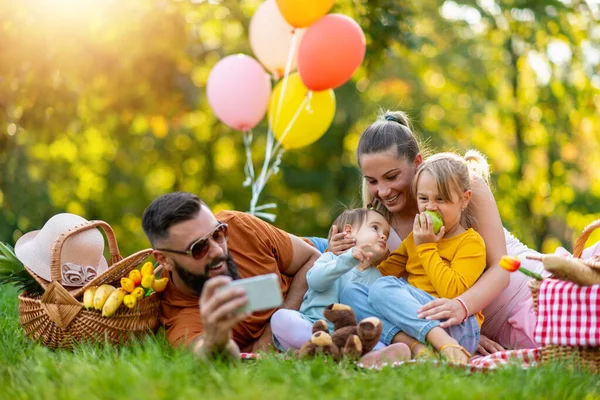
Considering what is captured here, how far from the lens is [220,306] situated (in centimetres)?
274

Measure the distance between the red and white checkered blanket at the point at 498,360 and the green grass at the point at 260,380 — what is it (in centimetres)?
9

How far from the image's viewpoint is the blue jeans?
3.66 m

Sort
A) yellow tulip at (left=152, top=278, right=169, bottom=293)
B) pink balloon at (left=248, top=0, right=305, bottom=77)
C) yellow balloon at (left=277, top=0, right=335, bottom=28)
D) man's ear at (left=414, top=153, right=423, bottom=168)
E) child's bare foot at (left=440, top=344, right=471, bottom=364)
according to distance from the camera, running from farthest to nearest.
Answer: pink balloon at (left=248, top=0, right=305, bottom=77)
yellow balloon at (left=277, top=0, right=335, bottom=28)
man's ear at (left=414, top=153, right=423, bottom=168)
yellow tulip at (left=152, top=278, right=169, bottom=293)
child's bare foot at (left=440, top=344, right=471, bottom=364)

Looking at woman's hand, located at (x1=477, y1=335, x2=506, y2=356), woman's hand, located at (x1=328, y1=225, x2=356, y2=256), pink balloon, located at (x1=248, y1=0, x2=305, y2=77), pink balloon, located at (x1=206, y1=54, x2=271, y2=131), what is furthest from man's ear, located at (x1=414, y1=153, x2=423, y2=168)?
pink balloon, located at (x1=206, y1=54, x2=271, y2=131)

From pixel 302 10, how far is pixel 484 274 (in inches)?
123

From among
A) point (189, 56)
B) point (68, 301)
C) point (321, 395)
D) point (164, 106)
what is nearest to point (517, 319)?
point (321, 395)

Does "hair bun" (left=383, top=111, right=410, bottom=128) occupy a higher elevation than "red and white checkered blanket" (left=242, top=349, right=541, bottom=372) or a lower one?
higher

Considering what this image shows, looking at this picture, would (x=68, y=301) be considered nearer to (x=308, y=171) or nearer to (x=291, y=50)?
(x=291, y=50)

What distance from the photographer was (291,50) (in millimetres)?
6609

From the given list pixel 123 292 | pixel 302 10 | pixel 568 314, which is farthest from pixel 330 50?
pixel 568 314

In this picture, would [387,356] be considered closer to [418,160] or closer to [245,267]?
[245,267]

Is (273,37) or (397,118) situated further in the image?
(273,37)

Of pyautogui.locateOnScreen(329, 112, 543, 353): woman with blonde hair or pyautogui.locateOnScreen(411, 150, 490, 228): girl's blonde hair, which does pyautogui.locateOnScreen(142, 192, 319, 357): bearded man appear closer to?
pyautogui.locateOnScreen(329, 112, 543, 353): woman with blonde hair

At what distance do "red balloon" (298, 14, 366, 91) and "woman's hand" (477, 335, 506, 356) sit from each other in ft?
9.09
